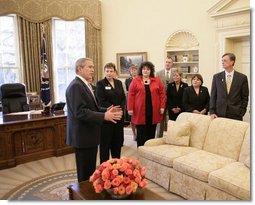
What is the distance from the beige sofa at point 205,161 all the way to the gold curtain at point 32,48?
384cm

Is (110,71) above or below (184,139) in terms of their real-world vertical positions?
above

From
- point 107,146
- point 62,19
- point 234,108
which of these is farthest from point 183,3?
point 107,146

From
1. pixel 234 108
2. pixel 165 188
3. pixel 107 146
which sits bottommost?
pixel 165 188

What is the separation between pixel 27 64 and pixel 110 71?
355 cm

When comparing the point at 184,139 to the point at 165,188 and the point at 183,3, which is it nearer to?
the point at 165,188

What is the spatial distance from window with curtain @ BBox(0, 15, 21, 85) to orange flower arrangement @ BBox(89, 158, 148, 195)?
16.7 ft

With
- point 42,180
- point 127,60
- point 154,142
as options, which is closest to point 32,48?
point 127,60

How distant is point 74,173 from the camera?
380 centimetres

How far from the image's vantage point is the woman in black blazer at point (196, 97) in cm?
407

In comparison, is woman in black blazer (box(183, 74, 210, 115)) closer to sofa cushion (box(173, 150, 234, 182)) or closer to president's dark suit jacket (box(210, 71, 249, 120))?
president's dark suit jacket (box(210, 71, 249, 120))

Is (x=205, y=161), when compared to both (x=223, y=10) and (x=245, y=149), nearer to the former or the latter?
(x=245, y=149)

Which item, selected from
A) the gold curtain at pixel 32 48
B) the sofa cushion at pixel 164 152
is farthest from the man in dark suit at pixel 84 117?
the gold curtain at pixel 32 48

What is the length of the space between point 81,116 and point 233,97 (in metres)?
1.99

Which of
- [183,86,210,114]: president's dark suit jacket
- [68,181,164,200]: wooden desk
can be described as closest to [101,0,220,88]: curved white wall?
[183,86,210,114]: president's dark suit jacket
